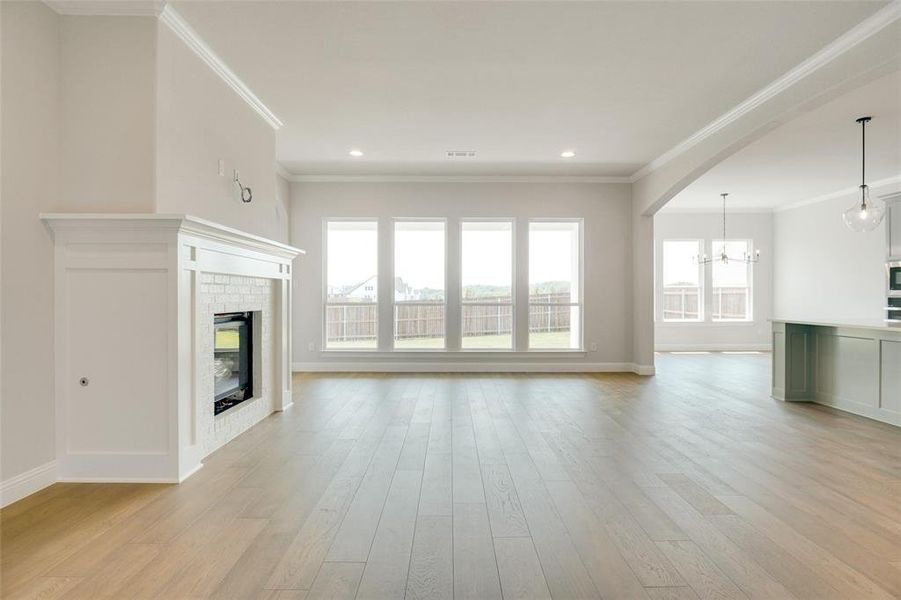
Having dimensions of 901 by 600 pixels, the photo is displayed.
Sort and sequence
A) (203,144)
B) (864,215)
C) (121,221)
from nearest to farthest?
(121,221)
(203,144)
(864,215)

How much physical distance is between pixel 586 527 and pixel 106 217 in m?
3.28

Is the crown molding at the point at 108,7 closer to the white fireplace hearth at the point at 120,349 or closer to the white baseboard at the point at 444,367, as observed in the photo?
the white fireplace hearth at the point at 120,349

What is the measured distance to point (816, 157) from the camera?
6426 millimetres

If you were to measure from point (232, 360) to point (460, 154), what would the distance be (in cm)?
371

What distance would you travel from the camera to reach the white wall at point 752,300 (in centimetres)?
1041

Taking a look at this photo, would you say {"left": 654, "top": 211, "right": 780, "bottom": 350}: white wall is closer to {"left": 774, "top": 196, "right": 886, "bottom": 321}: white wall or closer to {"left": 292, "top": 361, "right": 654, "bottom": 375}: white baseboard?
{"left": 774, "top": 196, "right": 886, "bottom": 321}: white wall

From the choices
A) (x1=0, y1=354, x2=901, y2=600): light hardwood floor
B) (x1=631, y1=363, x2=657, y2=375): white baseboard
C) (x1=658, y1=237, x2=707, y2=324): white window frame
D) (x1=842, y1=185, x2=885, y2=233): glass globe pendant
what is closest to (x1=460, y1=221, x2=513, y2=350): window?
(x1=631, y1=363, x2=657, y2=375): white baseboard

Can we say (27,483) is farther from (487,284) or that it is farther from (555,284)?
(555,284)

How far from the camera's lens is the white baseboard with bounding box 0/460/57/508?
105 inches

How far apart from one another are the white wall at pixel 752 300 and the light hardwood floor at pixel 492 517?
623cm

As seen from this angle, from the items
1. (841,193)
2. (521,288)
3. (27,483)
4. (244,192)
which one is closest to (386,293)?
(521,288)

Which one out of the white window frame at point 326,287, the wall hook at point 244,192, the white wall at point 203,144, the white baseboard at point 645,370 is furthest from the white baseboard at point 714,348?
the wall hook at point 244,192

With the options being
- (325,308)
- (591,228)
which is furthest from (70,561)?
(591,228)

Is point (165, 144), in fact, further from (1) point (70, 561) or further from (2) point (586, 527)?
(2) point (586, 527)
